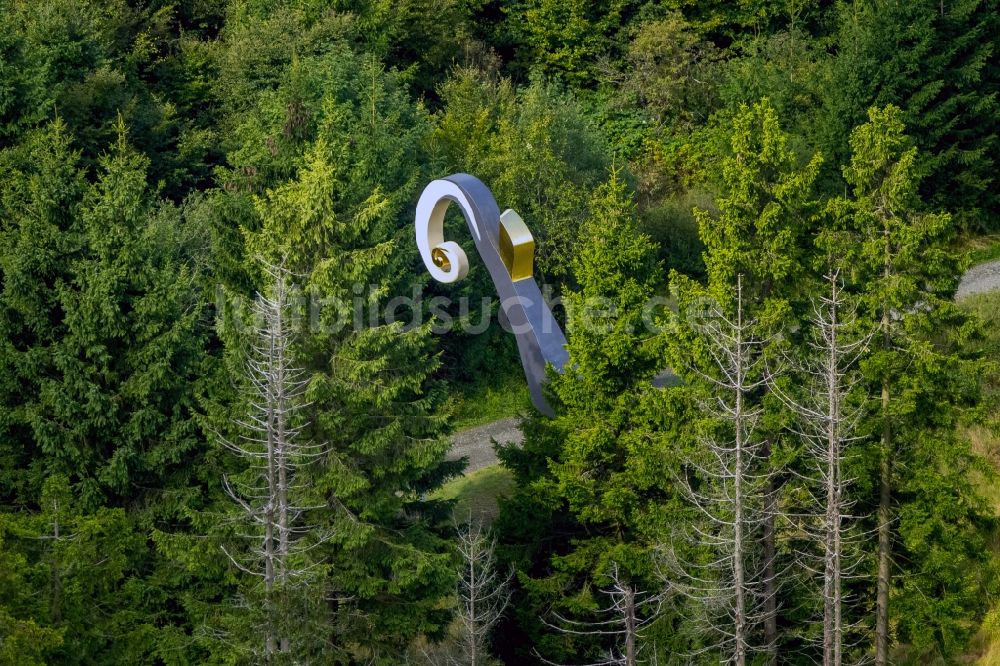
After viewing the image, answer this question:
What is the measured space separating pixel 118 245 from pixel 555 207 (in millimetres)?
20410

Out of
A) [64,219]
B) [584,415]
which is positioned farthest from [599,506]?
[64,219]

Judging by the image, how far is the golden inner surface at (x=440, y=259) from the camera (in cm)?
3850

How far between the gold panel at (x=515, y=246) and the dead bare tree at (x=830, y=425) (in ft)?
25.1

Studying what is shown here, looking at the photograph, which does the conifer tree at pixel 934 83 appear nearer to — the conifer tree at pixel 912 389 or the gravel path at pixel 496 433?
the gravel path at pixel 496 433

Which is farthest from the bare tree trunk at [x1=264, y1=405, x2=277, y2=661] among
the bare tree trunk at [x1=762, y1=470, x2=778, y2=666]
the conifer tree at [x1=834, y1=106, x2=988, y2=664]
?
the conifer tree at [x1=834, y1=106, x2=988, y2=664]

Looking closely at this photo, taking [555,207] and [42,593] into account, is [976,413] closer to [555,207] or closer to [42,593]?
[42,593]

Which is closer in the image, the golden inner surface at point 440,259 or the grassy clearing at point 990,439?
the grassy clearing at point 990,439

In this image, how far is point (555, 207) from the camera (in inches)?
2151

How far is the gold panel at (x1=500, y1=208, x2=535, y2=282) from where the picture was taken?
3706 centimetres

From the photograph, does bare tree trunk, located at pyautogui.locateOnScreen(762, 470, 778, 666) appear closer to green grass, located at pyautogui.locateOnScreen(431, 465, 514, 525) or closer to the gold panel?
the gold panel

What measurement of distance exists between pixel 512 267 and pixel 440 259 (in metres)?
2.21

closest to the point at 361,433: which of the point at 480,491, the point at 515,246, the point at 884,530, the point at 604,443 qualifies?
the point at 604,443

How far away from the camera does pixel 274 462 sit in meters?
30.9

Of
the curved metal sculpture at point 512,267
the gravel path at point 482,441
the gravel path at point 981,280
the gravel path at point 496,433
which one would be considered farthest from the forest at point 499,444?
the gravel path at point 981,280
